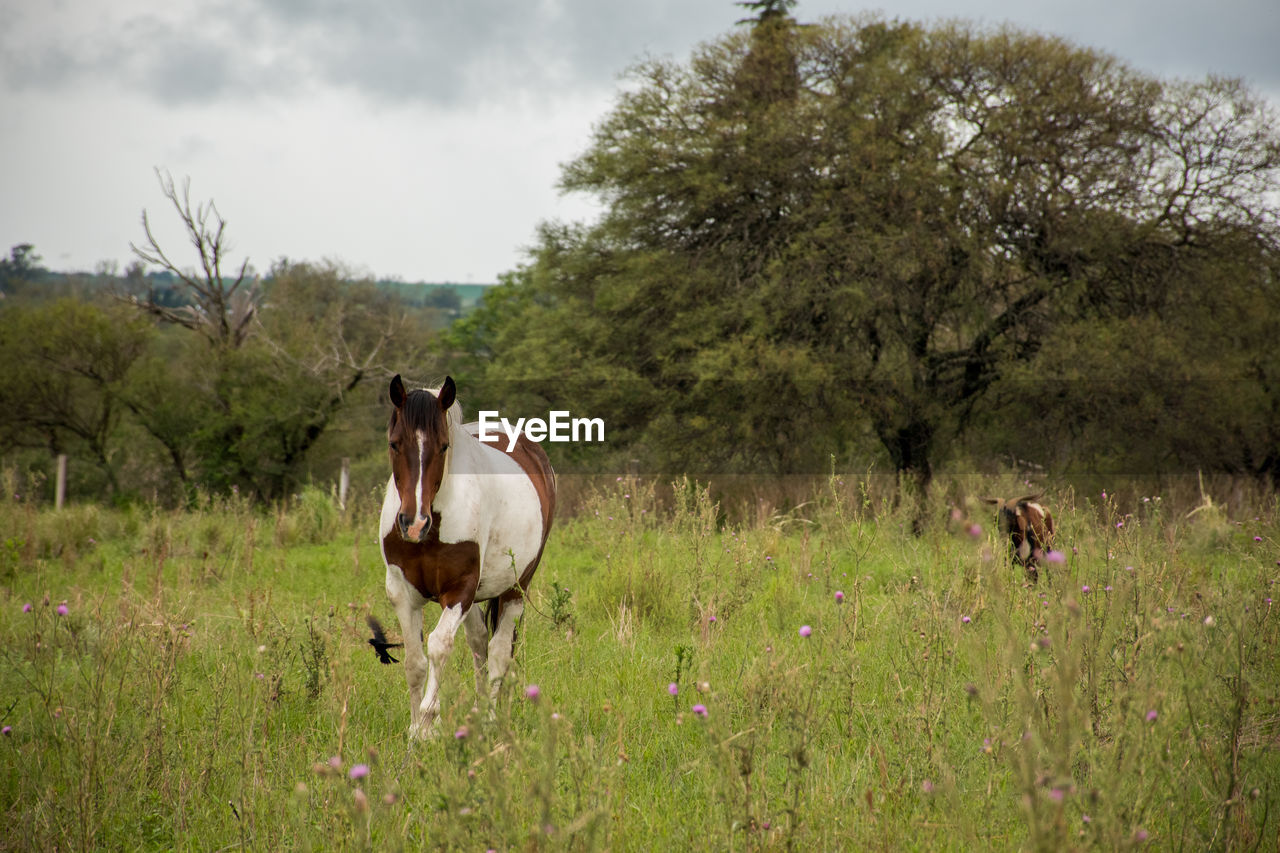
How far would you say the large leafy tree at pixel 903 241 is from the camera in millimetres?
16328

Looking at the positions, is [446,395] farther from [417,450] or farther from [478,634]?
[478,634]

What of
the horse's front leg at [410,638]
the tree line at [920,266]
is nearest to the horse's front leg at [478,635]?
the horse's front leg at [410,638]

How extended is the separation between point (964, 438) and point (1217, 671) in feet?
50.1

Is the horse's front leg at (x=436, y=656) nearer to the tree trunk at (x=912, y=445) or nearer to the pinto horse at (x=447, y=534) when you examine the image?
the pinto horse at (x=447, y=534)

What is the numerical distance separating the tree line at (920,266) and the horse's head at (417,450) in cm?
1176

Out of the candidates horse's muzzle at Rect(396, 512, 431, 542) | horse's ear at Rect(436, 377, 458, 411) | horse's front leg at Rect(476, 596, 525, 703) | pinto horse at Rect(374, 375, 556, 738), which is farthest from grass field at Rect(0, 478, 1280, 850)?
horse's ear at Rect(436, 377, 458, 411)

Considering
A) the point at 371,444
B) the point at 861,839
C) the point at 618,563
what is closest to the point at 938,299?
the point at 618,563

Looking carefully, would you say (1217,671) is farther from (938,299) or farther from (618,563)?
(938,299)

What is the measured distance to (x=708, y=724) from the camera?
245 centimetres

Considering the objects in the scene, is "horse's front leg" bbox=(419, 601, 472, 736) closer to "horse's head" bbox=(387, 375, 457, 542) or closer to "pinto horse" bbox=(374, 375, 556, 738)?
"pinto horse" bbox=(374, 375, 556, 738)

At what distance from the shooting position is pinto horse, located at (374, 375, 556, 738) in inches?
152

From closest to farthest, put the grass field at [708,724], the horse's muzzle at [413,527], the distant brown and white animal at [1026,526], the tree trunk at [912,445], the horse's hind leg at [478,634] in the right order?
1. the grass field at [708,724]
2. the horse's muzzle at [413,527]
3. the horse's hind leg at [478,634]
4. the distant brown and white animal at [1026,526]
5. the tree trunk at [912,445]

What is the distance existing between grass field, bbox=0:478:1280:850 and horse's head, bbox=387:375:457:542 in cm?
74

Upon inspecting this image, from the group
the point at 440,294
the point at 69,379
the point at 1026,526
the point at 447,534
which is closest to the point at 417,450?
the point at 447,534
